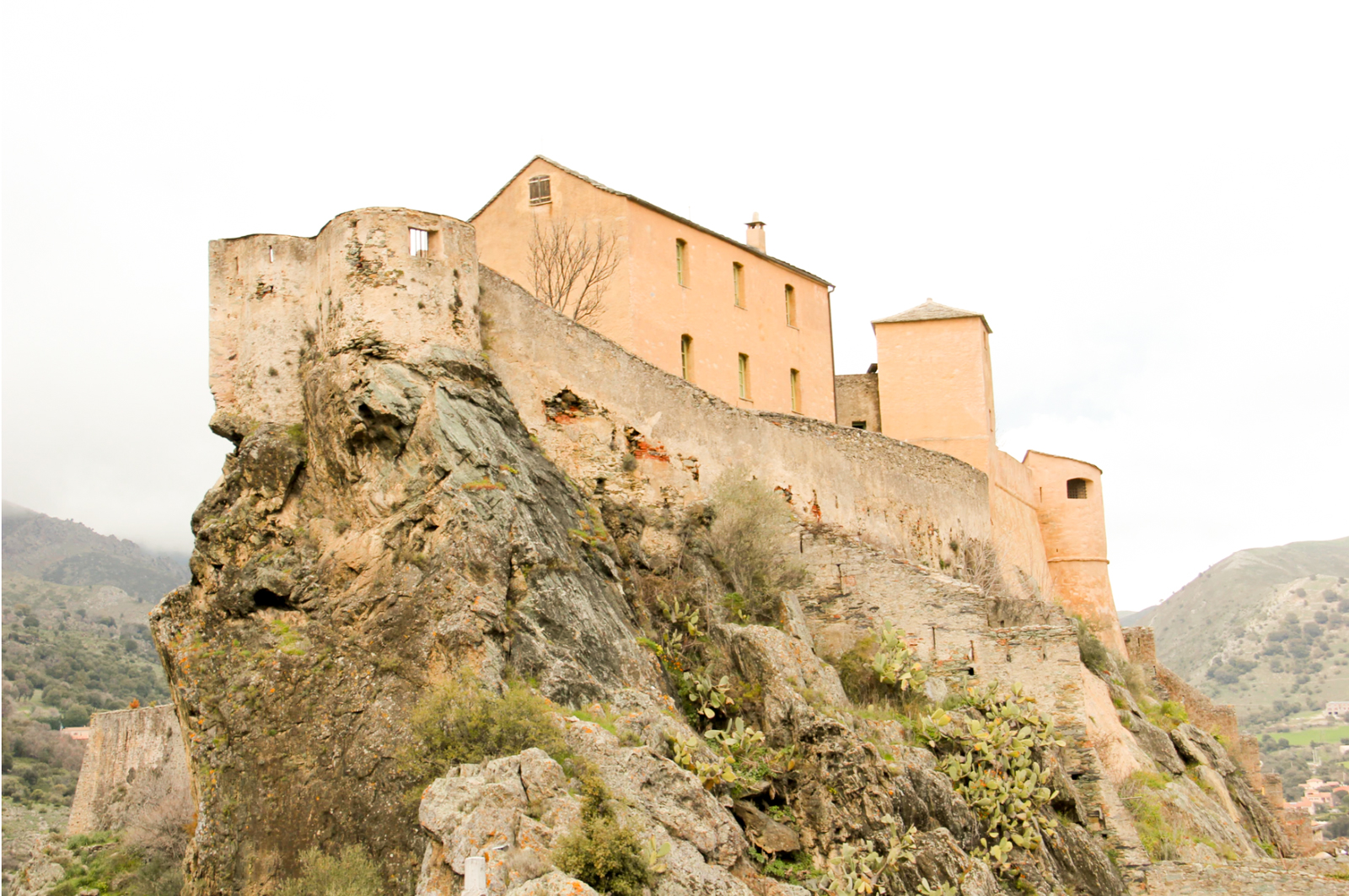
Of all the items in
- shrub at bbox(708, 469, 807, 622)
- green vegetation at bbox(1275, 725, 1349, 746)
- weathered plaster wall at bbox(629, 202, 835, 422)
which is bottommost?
green vegetation at bbox(1275, 725, 1349, 746)

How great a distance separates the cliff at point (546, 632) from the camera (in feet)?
41.6

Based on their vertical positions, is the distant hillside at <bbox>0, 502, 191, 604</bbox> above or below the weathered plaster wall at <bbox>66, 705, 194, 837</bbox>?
above

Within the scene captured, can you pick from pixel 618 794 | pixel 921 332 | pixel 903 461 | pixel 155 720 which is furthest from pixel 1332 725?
pixel 618 794

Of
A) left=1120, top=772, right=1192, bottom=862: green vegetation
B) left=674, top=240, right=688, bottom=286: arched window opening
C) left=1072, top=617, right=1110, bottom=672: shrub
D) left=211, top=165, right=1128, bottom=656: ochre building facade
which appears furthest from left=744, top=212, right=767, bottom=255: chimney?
→ left=1120, top=772, right=1192, bottom=862: green vegetation

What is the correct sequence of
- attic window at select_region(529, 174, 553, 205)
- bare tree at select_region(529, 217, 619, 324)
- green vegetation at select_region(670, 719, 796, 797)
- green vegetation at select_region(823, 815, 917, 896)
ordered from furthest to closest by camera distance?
attic window at select_region(529, 174, 553, 205)
bare tree at select_region(529, 217, 619, 324)
green vegetation at select_region(823, 815, 917, 896)
green vegetation at select_region(670, 719, 796, 797)

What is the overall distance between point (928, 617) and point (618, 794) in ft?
29.4

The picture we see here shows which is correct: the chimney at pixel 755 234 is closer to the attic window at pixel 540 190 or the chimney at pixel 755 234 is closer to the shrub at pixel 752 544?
the attic window at pixel 540 190

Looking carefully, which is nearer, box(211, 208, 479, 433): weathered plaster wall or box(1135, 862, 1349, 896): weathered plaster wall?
box(211, 208, 479, 433): weathered plaster wall

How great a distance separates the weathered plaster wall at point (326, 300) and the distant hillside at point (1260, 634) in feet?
271

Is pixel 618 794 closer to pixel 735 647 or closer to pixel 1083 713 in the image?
pixel 735 647

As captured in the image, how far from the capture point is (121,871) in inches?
810

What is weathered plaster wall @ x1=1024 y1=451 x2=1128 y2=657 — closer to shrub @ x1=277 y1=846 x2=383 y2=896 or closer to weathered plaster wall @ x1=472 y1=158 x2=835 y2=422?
weathered plaster wall @ x1=472 y1=158 x2=835 y2=422

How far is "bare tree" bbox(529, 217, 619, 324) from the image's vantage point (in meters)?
25.4

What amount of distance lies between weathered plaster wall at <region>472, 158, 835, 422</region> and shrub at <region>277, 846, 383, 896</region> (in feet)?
46.7
